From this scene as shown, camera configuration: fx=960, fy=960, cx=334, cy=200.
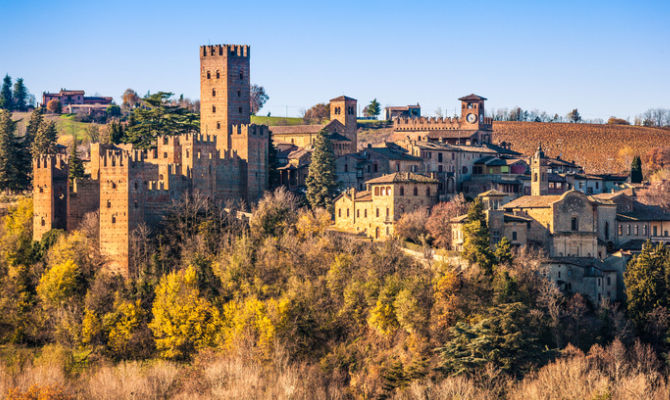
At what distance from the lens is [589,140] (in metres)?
110

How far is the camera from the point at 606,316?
176ft

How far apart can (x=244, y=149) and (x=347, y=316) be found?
17.9m

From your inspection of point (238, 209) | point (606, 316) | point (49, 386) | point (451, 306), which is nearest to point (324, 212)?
point (238, 209)

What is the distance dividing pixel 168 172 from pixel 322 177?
13.0m

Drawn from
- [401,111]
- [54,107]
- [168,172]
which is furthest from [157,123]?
[54,107]

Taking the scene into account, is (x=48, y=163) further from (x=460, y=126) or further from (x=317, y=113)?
(x=317, y=113)

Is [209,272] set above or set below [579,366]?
above

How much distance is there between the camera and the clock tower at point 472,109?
87688mm

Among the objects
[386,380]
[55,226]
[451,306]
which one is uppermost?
[55,226]

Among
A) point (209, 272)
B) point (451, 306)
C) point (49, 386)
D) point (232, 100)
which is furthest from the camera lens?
point (232, 100)

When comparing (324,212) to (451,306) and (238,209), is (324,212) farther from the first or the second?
(451,306)

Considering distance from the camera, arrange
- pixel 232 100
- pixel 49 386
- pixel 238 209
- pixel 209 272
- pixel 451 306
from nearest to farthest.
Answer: pixel 49 386, pixel 451 306, pixel 209 272, pixel 238 209, pixel 232 100

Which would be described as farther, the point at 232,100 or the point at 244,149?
the point at 232,100

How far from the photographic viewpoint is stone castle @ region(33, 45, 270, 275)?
185 feet
